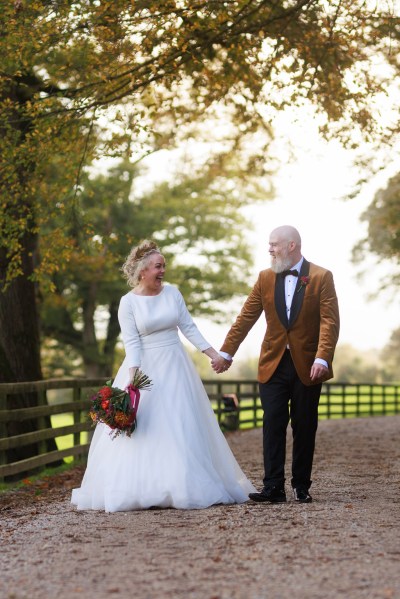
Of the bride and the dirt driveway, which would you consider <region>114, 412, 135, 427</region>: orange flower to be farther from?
the dirt driveway

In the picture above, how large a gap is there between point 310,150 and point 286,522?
10.1m

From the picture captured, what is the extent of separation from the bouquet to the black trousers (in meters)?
1.06

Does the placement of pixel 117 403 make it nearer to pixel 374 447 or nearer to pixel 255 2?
pixel 255 2

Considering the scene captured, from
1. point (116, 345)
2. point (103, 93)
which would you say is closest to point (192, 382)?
point (103, 93)

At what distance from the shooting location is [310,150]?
16.6 metres

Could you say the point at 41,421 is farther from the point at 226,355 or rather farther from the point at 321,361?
the point at 321,361

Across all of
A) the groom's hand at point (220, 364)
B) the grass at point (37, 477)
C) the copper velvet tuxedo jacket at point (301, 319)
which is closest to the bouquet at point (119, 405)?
the groom's hand at point (220, 364)

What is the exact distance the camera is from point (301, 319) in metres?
8.42

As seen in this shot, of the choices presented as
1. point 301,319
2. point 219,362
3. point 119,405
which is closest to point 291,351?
point 301,319

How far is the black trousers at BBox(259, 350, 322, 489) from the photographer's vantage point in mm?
8453

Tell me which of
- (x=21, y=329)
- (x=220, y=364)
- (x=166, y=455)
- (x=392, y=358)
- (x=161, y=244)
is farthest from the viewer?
(x=392, y=358)

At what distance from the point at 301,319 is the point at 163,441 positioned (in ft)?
5.00

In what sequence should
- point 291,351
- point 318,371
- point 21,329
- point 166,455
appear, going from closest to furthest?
point 318,371 < point 291,351 < point 166,455 < point 21,329

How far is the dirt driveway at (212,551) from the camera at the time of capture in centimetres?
529
